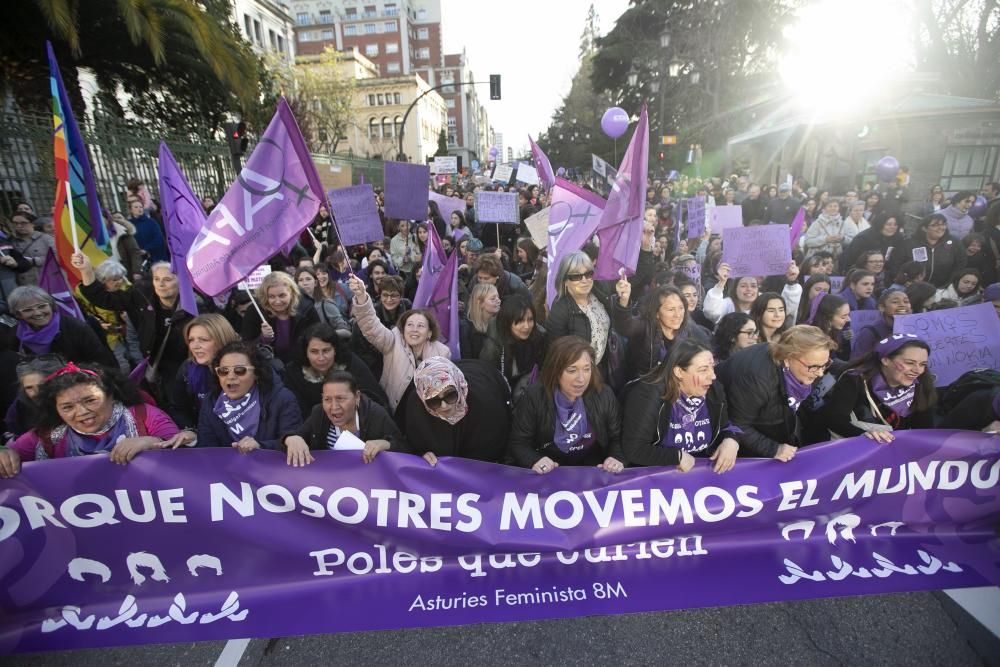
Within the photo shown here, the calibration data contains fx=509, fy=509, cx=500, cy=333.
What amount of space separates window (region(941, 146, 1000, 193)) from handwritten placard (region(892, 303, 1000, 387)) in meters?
20.1

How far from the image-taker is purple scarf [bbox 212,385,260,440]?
2977 millimetres

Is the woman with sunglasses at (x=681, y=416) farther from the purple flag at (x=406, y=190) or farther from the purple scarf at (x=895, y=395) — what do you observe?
the purple flag at (x=406, y=190)

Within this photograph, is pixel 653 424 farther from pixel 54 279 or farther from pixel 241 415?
pixel 54 279

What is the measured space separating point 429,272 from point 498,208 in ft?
9.65

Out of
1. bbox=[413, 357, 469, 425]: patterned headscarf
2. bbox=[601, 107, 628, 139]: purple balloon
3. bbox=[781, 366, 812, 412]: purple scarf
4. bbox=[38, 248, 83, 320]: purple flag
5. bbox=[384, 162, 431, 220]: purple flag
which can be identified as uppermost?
bbox=[601, 107, 628, 139]: purple balloon

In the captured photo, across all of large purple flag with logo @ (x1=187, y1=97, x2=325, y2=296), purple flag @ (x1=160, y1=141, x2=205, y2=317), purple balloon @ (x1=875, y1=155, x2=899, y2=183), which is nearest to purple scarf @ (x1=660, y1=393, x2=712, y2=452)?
large purple flag with logo @ (x1=187, y1=97, x2=325, y2=296)

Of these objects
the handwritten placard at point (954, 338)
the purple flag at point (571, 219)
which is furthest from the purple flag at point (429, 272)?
the handwritten placard at point (954, 338)

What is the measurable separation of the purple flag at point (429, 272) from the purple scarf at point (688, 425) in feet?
8.61

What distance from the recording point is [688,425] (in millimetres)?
2836

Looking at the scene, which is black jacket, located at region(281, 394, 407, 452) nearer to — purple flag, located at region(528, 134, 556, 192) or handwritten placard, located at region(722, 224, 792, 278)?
handwritten placard, located at region(722, 224, 792, 278)

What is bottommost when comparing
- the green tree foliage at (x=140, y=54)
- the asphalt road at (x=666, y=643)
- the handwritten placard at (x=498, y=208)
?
the asphalt road at (x=666, y=643)

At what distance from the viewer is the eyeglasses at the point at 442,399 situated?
8.88 feet

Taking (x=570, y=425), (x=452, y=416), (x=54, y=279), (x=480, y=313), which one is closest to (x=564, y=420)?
(x=570, y=425)

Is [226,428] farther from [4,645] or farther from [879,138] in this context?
[879,138]
